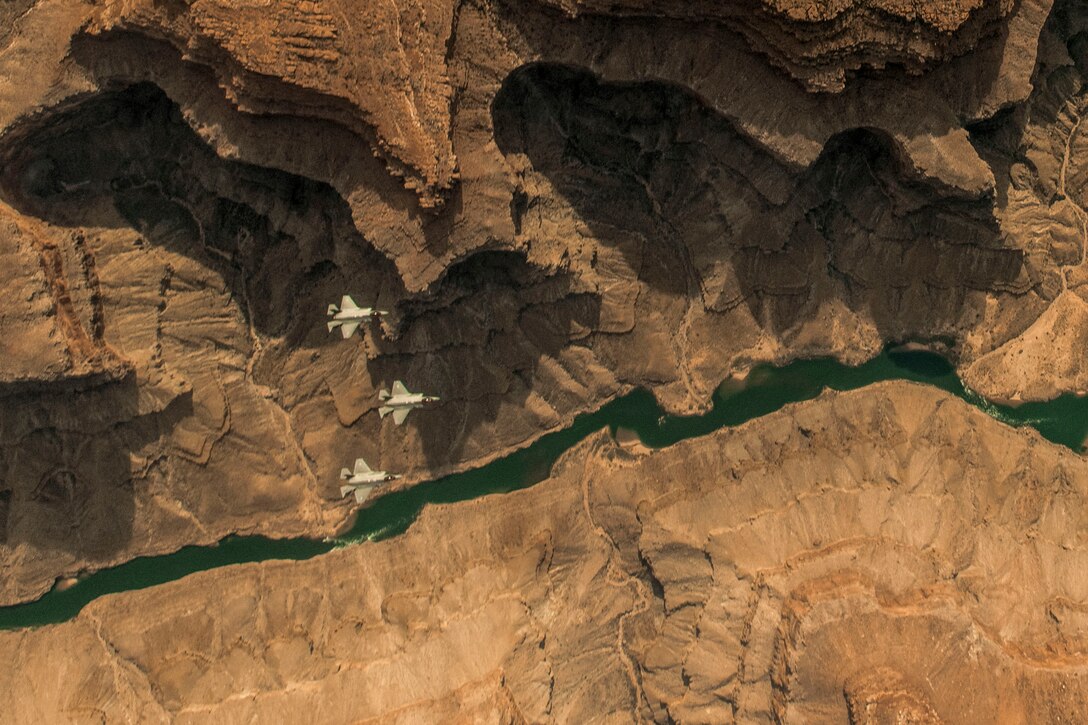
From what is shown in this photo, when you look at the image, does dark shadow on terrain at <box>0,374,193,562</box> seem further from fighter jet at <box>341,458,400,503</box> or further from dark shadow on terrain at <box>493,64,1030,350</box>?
dark shadow on terrain at <box>493,64,1030,350</box>

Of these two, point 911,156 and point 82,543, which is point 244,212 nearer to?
point 82,543

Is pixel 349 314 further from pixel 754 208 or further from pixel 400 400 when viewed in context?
pixel 754 208

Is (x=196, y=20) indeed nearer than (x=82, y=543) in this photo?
Yes

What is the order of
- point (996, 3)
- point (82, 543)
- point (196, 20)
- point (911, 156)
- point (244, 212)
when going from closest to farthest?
1. point (196, 20)
2. point (996, 3)
3. point (911, 156)
4. point (244, 212)
5. point (82, 543)

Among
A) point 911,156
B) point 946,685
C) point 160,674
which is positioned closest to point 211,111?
point 160,674

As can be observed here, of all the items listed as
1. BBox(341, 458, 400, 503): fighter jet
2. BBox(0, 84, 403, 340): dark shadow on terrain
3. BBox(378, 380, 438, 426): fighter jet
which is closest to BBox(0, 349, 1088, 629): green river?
BBox(341, 458, 400, 503): fighter jet

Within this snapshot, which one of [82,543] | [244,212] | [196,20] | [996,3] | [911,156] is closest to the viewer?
[196,20]
